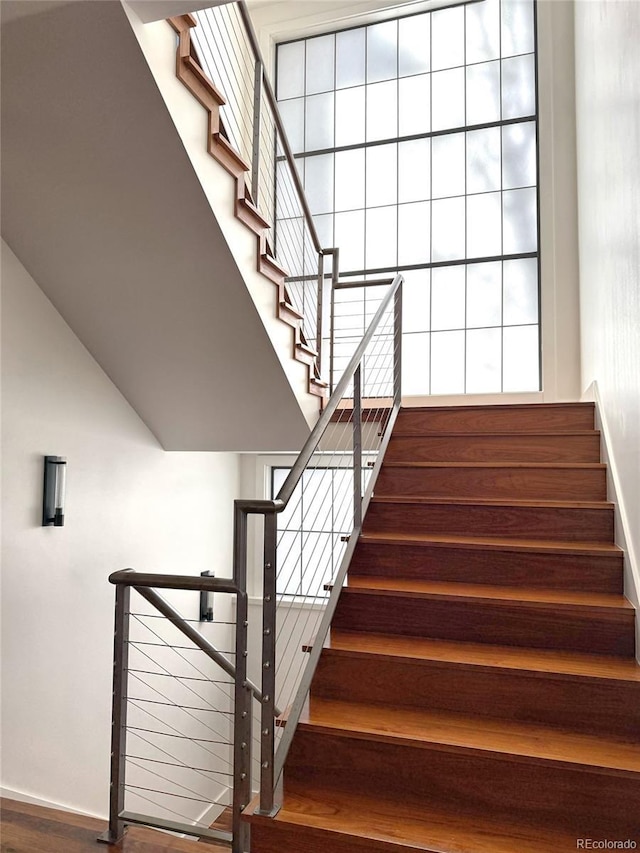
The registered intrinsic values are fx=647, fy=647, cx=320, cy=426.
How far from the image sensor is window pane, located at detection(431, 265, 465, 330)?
5.23 meters

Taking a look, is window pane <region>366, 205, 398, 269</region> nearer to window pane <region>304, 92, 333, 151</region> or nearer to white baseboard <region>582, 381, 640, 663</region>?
window pane <region>304, 92, 333, 151</region>

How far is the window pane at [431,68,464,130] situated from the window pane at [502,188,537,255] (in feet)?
2.64

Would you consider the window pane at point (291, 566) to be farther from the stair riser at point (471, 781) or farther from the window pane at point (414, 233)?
the stair riser at point (471, 781)

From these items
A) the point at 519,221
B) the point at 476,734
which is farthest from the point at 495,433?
Answer: the point at 519,221

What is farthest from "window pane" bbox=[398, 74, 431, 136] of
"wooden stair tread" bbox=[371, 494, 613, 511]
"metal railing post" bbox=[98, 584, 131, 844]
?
"metal railing post" bbox=[98, 584, 131, 844]

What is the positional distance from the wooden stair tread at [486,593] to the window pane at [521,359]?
270cm

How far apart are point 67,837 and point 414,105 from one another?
216 inches

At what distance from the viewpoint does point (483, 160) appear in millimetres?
5211

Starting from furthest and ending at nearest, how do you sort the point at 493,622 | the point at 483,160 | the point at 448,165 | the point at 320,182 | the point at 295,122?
the point at 295,122
the point at 320,182
the point at 448,165
the point at 483,160
the point at 493,622

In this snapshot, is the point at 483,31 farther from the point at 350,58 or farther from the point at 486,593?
the point at 486,593

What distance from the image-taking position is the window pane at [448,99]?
530cm

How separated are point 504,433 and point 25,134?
8.25 feet

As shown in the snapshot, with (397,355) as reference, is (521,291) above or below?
above

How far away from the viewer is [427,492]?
125 inches
